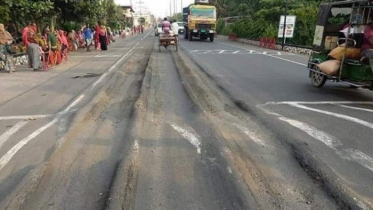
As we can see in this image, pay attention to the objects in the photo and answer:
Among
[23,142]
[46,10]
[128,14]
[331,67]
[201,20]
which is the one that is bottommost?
[128,14]

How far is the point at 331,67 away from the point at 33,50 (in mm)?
10501

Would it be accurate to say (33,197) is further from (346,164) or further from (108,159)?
(346,164)

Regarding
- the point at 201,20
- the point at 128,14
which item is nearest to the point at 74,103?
the point at 201,20

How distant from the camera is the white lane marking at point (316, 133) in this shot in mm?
5414

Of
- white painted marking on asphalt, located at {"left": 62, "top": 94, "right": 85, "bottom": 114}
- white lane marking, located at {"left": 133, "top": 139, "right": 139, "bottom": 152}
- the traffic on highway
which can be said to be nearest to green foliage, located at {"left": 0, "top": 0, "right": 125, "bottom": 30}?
the traffic on highway

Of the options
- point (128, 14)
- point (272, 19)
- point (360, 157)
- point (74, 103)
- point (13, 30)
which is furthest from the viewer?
point (128, 14)

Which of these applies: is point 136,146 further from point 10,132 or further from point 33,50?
point 33,50

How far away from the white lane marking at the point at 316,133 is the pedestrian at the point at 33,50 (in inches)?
415

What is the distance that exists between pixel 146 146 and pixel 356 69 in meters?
5.87

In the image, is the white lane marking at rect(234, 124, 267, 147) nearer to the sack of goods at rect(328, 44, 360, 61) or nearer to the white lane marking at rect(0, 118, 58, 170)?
the white lane marking at rect(0, 118, 58, 170)

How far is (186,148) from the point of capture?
203 inches

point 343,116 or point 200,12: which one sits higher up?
point 200,12

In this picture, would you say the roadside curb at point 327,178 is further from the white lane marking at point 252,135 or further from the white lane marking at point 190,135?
the white lane marking at point 190,135

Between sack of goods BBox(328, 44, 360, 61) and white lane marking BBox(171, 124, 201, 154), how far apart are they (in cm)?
497
